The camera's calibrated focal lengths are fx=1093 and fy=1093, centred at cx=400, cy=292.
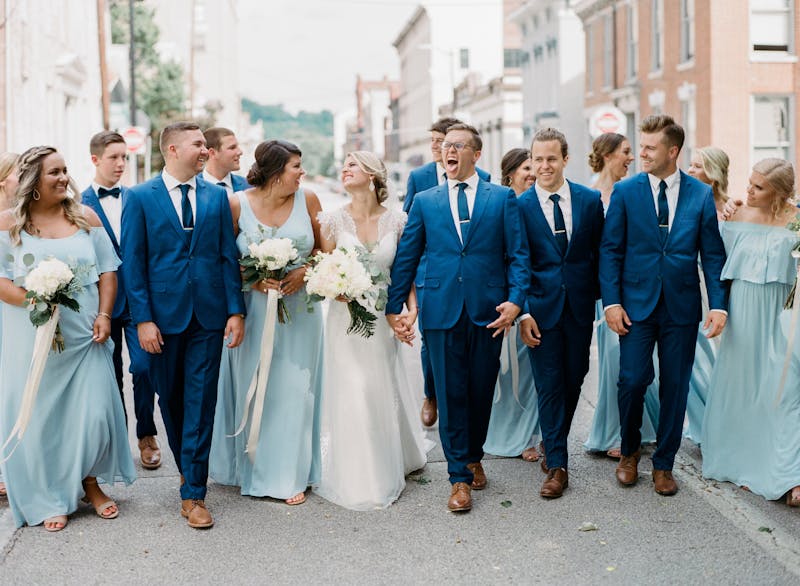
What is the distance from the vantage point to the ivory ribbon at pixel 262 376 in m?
6.87

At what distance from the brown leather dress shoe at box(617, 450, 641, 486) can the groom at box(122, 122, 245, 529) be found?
262 cm

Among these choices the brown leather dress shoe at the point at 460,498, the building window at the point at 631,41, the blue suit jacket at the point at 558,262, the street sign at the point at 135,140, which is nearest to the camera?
the brown leather dress shoe at the point at 460,498

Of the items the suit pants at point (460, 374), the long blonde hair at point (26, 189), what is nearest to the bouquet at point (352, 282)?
the suit pants at point (460, 374)

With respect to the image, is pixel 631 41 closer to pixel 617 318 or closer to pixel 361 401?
pixel 617 318

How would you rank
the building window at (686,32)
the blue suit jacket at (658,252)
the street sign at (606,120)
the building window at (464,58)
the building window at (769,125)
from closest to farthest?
1. the blue suit jacket at (658,252)
2. the street sign at (606,120)
3. the building window at (769,125)
4. the building window at (686,32)
5. the building window at (464,58)

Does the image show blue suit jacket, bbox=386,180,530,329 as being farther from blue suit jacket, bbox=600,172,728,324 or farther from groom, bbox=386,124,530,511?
blue suit jacket, bbox=600,172,728,324

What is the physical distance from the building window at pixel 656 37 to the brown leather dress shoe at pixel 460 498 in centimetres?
2670

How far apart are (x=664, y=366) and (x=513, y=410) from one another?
1527 millimetres

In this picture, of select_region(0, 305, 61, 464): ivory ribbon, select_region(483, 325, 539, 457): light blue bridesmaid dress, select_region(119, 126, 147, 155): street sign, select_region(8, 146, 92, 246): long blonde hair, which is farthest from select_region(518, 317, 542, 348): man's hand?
select_region(119, 126, 147, 155): street sign

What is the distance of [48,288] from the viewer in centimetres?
618

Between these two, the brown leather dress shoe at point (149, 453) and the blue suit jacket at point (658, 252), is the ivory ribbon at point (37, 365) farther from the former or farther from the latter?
the blue suit jacket at point (658, 252)

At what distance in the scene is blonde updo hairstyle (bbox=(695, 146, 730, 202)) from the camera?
778 centimetres

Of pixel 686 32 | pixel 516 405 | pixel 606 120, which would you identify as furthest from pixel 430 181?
pixel 686 32

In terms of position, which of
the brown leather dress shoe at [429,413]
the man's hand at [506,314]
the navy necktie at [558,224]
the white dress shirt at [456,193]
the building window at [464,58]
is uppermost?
the building window at [464,58]
